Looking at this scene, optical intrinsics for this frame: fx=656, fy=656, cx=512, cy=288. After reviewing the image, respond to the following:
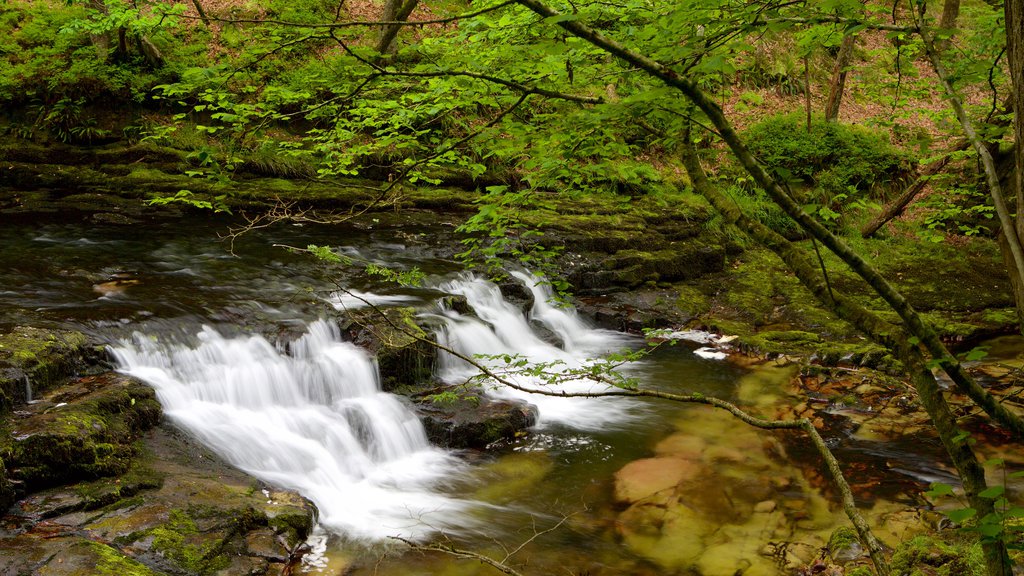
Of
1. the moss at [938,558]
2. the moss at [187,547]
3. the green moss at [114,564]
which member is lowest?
the moss at [938,558]

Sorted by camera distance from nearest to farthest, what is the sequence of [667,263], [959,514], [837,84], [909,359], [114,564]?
1. [959,514]
2. [909,359]
3. [114,564]
4. [667,263]
5. [837,84]

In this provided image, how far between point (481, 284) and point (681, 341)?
3188 mm

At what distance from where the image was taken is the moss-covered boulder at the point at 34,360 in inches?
197

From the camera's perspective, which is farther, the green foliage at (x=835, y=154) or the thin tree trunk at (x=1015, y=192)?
the green foliage at (x=835, y=154)

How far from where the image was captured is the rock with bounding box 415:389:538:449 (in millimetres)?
6641

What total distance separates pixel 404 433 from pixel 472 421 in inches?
27.5

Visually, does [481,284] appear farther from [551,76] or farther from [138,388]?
[551,76]

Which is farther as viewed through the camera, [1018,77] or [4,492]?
[4,492]

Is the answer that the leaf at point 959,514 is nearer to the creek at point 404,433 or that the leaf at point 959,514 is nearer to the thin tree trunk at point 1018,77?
the thin tree trunk at point 1018,77

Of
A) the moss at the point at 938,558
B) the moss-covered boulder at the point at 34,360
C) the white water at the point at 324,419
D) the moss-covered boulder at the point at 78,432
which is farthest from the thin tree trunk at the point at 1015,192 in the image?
the moss-covered boulder at the point at 34,360

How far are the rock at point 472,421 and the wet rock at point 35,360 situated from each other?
10.4 feet

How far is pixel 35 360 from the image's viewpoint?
211 inches

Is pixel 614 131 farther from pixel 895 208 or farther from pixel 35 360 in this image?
pixel 895 208

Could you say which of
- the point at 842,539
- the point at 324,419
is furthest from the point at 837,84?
the point at 324,419
